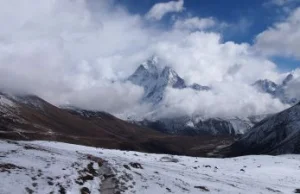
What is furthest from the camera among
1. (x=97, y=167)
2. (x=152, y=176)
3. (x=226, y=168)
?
(x=226, y=168)

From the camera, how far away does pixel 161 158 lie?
99.2m

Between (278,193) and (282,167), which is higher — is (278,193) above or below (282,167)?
below

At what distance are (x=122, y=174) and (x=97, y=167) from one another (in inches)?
283

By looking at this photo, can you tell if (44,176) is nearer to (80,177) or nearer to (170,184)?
(80,177)

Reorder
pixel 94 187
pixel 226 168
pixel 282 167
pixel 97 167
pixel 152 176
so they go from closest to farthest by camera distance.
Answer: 1. pixel 94 187
2. pixel 152 176
3. pixel 97 167
4. pixel 226 168
5. pixel 282 167

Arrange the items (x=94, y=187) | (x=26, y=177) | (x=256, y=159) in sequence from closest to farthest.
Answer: (x=26, y=177) → (x=94, y=187) → (x=256, y=159)

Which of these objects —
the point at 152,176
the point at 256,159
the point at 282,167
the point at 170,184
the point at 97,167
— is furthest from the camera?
the point at 256,159

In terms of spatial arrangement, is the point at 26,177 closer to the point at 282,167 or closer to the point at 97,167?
the point at 97,167

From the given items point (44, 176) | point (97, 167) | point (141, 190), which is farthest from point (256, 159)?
point (44, 176)

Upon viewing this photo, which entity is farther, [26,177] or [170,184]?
[170,184]

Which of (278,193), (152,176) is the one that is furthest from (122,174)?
(278,193)

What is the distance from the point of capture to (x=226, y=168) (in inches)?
3442

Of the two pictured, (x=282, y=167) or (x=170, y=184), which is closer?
(x=170, y=184)

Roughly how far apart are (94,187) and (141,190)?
5066mm
